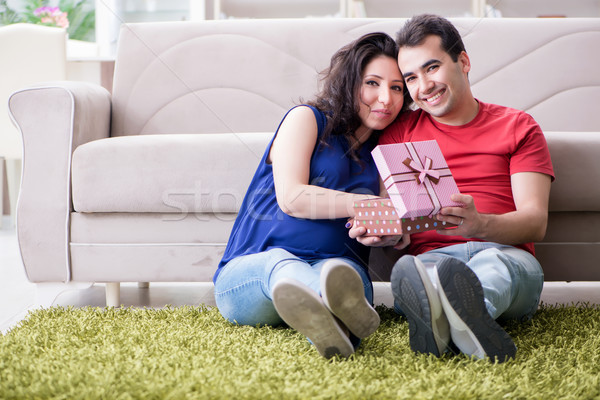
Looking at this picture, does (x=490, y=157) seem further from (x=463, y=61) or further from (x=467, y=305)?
(x=467, y=305)

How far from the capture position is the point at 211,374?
829mm

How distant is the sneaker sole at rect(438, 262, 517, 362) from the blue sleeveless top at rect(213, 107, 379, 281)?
1.10 ft

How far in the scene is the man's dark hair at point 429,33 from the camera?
1185 mm

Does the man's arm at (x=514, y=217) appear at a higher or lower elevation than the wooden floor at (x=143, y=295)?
higher

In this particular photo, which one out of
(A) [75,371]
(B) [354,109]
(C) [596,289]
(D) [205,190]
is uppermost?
(B) [354,109]

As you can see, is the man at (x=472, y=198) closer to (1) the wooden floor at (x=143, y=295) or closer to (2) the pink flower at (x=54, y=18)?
(1) the wooden floor at (x=143, y=295)

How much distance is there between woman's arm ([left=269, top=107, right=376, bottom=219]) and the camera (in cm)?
108

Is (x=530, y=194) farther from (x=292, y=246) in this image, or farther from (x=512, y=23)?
(x=512, y=23)

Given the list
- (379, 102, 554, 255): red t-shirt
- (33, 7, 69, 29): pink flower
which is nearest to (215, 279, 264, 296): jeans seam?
(379, 102, 554, 255): red t-shirt

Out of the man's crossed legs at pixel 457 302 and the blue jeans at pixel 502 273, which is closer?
the man's crossed legs at pixel 457 302

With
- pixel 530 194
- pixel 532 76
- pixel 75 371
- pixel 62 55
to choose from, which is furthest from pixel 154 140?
pixel 62 55

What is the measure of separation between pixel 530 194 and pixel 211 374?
0.74m

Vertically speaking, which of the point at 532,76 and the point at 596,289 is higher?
the point at 532,76

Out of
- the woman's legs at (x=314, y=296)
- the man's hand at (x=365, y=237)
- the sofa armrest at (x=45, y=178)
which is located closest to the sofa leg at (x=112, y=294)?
the sofa armrest at (x=45, y=178)
